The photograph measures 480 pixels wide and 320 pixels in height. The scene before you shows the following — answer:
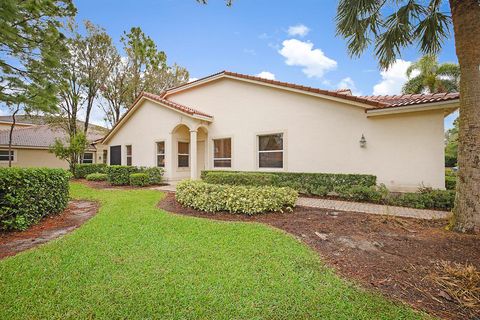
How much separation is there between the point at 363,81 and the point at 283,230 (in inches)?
428

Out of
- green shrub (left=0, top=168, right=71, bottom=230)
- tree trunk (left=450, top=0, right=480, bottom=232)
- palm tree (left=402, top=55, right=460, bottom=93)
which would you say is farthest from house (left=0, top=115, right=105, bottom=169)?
palm tree (left=402, top=55, right=460, bottom=93)

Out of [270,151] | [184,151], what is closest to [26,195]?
[270,151]

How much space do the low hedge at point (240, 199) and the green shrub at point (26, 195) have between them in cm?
380

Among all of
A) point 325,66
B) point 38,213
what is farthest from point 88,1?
point 325,66

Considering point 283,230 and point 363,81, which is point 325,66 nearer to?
point 363,81

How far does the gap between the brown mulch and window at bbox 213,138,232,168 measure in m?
6.46

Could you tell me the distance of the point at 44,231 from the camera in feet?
17.8

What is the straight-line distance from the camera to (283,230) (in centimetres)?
527

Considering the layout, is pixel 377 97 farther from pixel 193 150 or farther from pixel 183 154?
pixel 183 154

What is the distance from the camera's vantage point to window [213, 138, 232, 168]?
42.4 ft

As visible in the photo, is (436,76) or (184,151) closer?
(184,151)

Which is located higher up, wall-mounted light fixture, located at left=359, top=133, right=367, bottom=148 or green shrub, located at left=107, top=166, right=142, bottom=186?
wall-mounted light fixture, located at left=359, top=133, right=367, bottom=148

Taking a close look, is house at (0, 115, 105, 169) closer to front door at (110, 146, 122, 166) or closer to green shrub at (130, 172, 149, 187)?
front door at (110, 146, 122, 166)

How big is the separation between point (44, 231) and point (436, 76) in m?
30.1
